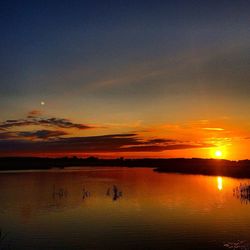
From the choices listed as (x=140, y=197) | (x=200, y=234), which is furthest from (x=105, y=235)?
(x=140, y=197)

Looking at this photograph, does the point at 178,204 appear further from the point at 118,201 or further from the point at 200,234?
the point at 200,234

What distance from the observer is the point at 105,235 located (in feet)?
96.5

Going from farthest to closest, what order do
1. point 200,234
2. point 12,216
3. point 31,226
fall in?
point 12,216 < point 31,226 < point 200,234

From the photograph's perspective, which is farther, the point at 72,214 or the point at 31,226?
the point at 72,214

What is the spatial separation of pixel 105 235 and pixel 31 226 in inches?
287

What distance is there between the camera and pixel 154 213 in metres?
38.8

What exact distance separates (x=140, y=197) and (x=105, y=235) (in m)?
22.5

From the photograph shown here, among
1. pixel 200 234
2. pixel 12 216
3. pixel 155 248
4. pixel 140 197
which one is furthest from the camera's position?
pixel 140 197

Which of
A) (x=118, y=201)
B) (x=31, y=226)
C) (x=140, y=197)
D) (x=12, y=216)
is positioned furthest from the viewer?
(x=140, y=197)

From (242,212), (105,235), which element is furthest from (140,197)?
(105,235)

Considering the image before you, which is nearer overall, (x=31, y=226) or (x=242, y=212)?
(x=31, y=226)

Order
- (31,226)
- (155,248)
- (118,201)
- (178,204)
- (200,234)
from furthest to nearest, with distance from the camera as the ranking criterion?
(118,201), (178,204), (31,226), (200,234), (155,248)

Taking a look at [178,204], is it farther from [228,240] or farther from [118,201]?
[228,240]

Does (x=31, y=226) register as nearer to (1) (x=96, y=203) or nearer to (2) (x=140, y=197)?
(1) (x=96, y=203)
